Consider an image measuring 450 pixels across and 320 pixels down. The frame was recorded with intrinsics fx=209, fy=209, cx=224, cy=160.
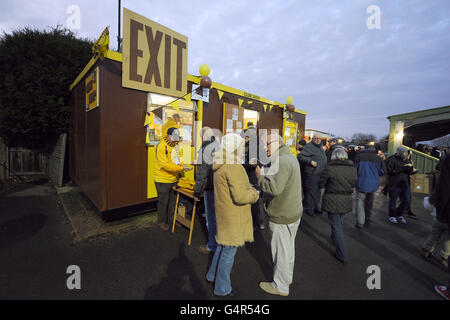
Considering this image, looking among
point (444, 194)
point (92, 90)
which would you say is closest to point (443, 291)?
point (444, 194)

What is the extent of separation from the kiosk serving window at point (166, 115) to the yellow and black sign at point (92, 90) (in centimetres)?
98

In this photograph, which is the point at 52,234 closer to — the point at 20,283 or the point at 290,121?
the point at 20,283

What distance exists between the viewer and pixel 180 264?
114 inches

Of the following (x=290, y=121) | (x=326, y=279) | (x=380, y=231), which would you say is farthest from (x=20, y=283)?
(x=290, y=121)

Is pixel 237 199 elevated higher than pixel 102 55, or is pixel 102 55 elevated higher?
pixel 102 55

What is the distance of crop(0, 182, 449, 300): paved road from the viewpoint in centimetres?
237

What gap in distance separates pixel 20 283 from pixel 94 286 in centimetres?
87

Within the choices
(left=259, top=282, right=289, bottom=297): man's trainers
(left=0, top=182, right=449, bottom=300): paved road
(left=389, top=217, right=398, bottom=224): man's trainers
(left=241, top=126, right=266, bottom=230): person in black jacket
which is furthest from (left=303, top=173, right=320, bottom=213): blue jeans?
(left=259, top=282, right=289, bottom=297): man's trainers

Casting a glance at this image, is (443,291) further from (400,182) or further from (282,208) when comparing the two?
(400,182)

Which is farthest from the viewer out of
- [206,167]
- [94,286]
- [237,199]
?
[206,167]

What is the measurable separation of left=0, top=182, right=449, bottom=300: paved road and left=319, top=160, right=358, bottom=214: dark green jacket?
784 mm

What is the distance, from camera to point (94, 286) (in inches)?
95.0

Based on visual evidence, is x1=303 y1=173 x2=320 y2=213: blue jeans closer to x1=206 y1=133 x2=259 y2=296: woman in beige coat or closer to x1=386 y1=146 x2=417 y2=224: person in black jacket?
x1=386 y1=146 x2=417 y2=224: person in black jacket
